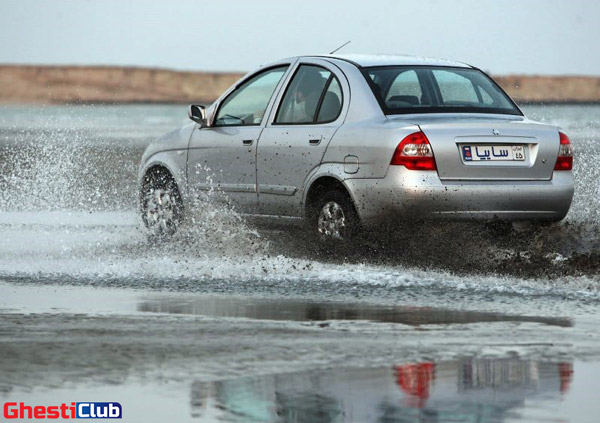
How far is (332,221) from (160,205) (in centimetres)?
274

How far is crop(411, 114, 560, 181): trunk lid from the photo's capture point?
35.9 feet

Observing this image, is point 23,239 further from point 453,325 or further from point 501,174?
point 453,325

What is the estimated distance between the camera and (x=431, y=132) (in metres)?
10.9

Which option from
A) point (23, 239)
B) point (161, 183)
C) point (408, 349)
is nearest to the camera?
point (408, 349)

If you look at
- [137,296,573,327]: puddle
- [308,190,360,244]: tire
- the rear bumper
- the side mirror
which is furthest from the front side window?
[137,296,573,327]: puddle

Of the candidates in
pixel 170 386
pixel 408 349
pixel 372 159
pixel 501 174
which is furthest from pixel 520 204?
pixel 170 386

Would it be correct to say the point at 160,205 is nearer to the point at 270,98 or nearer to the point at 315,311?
the point at 270,98

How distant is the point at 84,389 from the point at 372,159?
4.74 metres

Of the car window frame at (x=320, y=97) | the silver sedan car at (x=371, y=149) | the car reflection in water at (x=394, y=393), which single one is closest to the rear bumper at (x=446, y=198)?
the silver sedan car at (x=371, y=149)

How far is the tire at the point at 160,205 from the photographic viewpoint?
45.0ft

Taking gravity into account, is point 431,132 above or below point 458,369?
above

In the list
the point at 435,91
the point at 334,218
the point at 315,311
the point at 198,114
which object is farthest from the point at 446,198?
the point at 198,114

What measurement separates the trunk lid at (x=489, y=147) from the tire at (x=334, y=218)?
32.6 inches

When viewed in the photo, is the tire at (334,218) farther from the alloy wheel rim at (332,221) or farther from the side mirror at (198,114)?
the side mirror at (198,114)
